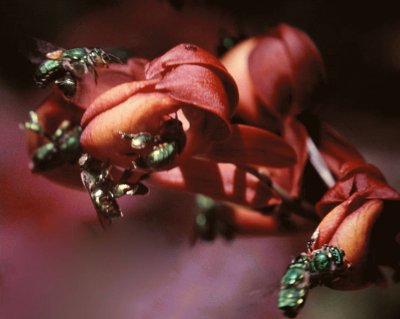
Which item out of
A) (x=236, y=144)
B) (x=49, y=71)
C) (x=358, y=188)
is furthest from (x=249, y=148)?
(x=49, y=71)

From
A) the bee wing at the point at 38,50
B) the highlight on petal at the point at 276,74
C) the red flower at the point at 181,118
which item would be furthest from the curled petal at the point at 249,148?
the bee wing at the point at 38,50

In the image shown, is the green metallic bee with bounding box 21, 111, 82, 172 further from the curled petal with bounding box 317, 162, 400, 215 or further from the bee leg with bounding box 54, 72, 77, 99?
the curled petal with bounding box 317, 162, 400, 215

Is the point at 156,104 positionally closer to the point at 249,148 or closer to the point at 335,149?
the point at 249,148

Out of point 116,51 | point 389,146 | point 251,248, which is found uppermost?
point 116,51

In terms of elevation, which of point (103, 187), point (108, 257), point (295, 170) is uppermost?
point (103, 187)

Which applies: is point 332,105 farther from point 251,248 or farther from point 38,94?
point 38,94

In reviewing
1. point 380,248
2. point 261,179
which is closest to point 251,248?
point 261,179

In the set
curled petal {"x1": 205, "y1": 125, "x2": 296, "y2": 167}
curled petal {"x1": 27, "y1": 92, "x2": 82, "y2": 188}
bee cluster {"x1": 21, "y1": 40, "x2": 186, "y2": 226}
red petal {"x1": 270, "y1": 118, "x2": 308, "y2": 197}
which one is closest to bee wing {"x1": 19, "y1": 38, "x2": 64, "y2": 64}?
bee cluster {"x1": 21, "y1": 40, "x2": 186, "y2": 226}
